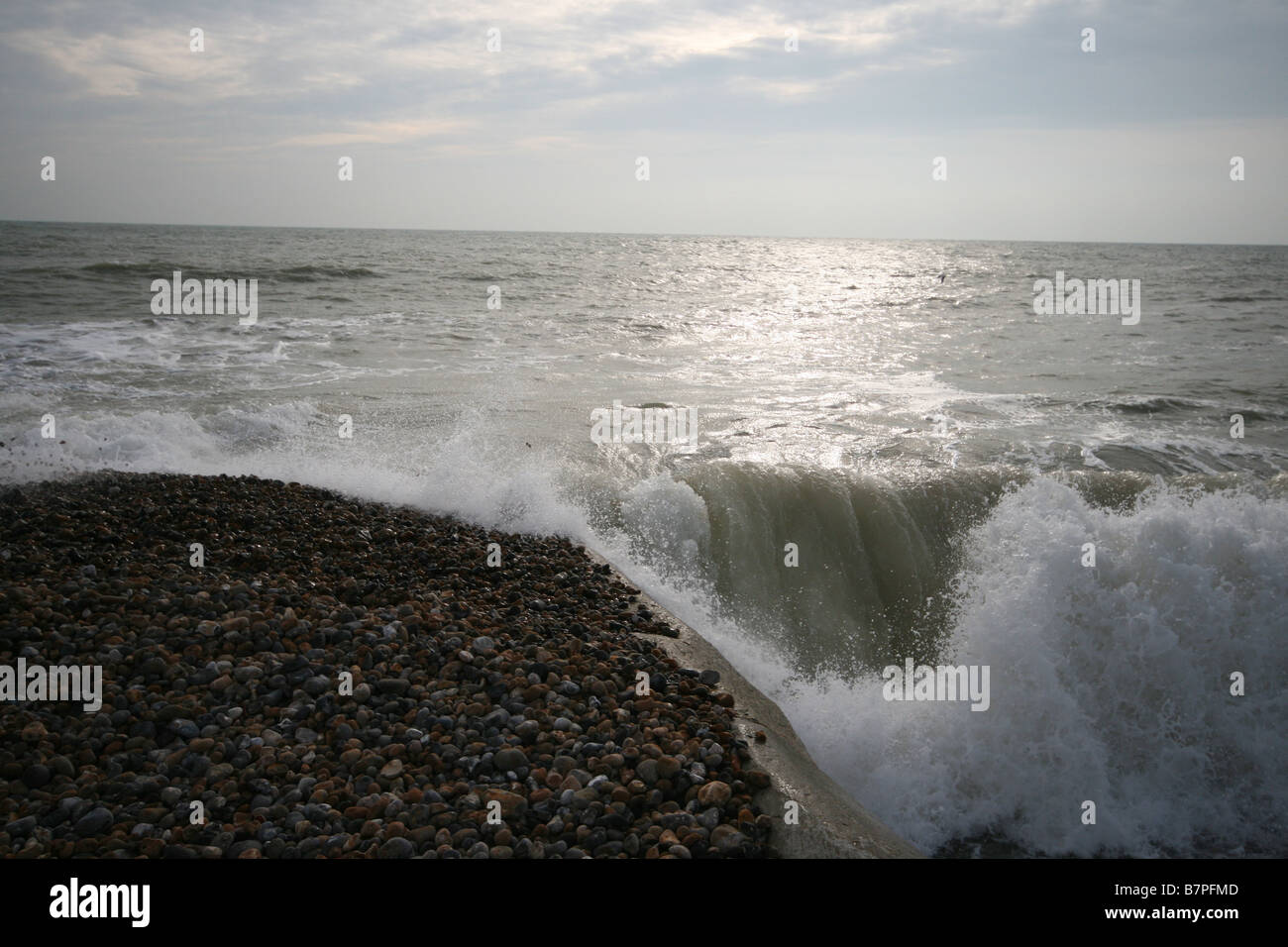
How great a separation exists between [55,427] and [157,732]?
799 cm

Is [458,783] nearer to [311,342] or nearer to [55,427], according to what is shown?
[55,427]

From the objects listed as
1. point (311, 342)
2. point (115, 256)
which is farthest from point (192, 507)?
point (115, 256)

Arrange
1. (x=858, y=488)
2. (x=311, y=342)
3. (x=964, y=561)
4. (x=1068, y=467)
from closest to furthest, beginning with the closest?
1. (x=964, y=561)
2. (x=858, y=488)
3. (x=1068, y=467)
4. (x=311, y=342)

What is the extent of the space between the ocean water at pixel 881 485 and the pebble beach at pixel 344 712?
167 centimetres

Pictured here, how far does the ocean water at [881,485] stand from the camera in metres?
5.82

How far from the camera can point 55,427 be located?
10.2m

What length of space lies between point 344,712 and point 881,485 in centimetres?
734

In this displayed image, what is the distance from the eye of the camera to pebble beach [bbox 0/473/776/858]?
12.3 ft

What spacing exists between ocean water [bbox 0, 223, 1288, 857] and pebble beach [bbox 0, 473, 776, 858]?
5.49 feet

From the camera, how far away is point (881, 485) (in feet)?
32.9

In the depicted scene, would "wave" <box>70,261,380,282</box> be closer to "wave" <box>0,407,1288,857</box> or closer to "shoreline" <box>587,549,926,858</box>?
"wave" <box>0,407,1288,857</box>

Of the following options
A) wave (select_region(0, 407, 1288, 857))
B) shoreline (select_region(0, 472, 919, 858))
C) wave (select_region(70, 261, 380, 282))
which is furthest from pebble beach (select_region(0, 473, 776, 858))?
wave (select_region(70, 261, 380, 282))

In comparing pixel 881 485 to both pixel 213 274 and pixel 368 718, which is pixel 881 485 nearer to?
pixel 368 718
